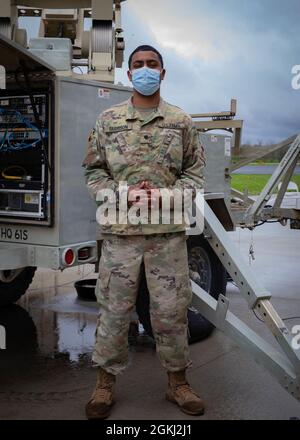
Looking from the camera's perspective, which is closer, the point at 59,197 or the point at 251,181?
the point at 59,197

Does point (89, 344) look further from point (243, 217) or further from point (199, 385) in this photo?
point (243, 217)

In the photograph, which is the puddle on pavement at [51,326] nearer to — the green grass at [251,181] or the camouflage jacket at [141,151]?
the camouflage jacket at [141,151]

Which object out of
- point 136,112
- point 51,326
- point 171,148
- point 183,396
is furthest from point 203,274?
point 136,112

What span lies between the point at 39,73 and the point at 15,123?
436 mm

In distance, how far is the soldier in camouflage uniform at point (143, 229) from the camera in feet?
10.4

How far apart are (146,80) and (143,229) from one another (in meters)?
0.79

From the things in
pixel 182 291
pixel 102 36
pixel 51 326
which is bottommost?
pixel 51 326

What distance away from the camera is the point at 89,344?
187 inches

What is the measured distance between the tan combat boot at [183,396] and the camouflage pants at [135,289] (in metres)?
0.21

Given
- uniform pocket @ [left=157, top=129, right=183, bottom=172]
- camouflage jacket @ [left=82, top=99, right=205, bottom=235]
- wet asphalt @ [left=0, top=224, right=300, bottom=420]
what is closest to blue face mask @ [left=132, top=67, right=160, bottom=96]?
camouflage jacket @ [left=82, top=99, right=205, bottom=235]

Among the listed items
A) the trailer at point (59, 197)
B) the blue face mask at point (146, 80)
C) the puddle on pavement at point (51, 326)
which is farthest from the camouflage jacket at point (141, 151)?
the puddle on pavement at point (51, 326)

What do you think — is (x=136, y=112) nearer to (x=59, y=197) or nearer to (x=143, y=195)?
(x=143, y=195)

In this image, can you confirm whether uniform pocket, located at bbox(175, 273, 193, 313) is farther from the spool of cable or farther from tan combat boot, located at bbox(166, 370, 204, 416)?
the spool of cable

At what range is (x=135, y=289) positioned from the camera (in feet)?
10.7
